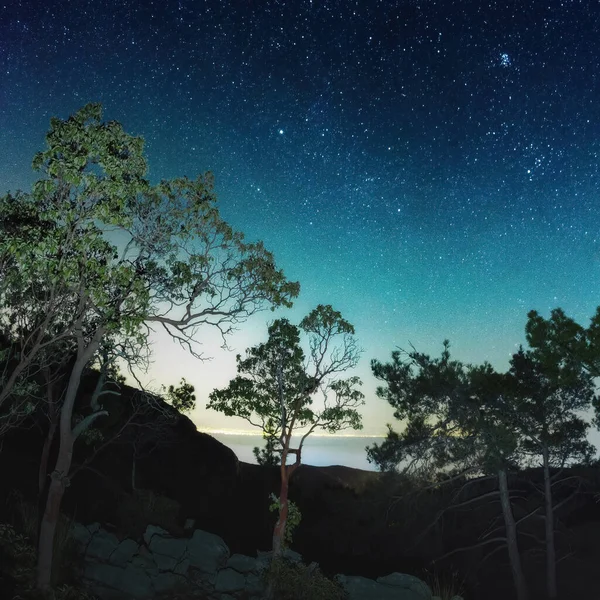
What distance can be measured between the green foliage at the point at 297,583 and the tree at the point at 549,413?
10636mm

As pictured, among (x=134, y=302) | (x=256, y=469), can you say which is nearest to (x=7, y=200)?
(x=134, y=302)

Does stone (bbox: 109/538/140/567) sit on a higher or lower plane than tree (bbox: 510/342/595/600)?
lower

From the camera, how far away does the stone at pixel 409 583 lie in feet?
64.3

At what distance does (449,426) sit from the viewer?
2180 cm

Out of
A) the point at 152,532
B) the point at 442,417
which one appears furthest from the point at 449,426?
the point at 152,532

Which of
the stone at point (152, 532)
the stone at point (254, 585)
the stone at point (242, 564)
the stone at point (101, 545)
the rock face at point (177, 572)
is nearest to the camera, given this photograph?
the rock face at point (177, 572)

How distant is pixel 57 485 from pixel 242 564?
8656 mm

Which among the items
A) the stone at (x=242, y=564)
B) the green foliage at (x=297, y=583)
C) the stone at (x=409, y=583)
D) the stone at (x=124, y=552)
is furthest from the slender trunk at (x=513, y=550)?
the stone at (x=124, y=552)

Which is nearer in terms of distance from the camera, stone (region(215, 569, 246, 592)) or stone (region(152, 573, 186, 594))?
stone (region(152, 573, 186, 594))

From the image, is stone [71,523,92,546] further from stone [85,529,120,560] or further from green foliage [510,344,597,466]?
green foliage [510,344,597,466]

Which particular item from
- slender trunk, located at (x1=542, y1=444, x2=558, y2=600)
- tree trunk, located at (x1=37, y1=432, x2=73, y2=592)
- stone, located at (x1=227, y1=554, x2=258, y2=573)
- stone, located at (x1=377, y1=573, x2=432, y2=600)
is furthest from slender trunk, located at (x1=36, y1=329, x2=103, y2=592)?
slender trunk, located at (x1=542, y1=444, x2=558, y2=600)

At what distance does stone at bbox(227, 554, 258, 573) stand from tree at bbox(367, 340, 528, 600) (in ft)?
21.4

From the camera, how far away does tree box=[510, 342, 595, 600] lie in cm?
2197

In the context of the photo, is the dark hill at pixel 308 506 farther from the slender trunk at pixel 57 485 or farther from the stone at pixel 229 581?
the slender trunk at pixel 57 485
